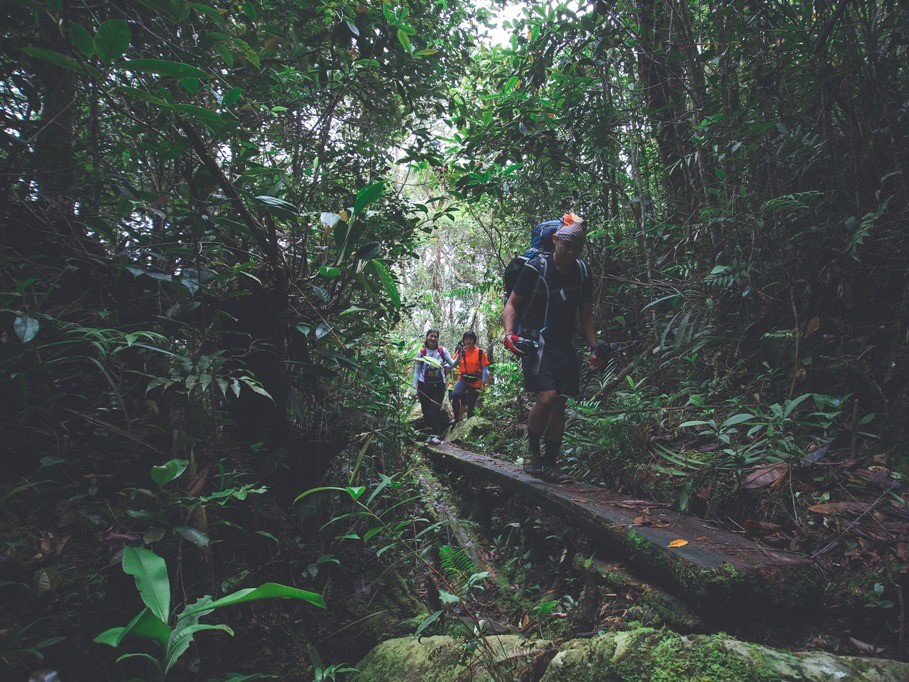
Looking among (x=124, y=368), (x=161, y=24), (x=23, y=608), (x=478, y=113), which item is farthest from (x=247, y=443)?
(x=478, y=113)

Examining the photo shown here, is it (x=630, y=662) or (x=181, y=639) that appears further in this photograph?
(x=630, y=662)

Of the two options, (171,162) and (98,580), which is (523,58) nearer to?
(171,162)

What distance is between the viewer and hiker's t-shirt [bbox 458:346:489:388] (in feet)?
28.0

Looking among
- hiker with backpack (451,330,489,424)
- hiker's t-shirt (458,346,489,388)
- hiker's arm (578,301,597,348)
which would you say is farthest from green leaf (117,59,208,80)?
hiker's t-shirt (458,346,489,388)

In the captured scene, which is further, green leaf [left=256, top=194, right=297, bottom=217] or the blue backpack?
the blue backpack

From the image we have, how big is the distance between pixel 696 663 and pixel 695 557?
29.8 inches

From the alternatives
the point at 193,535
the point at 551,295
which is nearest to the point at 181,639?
the point at 193,535

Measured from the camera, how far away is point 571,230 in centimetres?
378

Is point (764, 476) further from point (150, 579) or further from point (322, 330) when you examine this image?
point (150, 579)

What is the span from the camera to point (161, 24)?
232 cm

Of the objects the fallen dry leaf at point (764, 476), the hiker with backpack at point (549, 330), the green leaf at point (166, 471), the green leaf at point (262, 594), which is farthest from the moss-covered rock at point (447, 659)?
the hiker with backpack at point (549, 330)

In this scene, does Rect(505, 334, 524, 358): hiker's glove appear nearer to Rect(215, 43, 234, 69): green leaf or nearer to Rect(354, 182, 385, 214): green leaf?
Rect(354, 182, 385, 214): green leaf

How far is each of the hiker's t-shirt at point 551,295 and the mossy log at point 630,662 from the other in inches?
99.8

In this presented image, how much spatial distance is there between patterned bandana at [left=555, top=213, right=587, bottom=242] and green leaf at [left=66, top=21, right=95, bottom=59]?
124 inches
